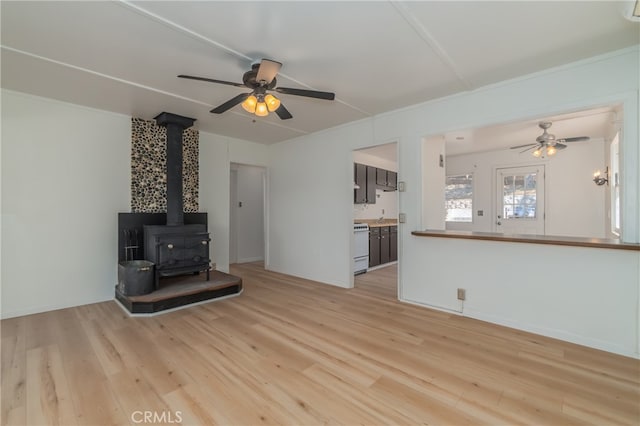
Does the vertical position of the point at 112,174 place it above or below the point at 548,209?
above

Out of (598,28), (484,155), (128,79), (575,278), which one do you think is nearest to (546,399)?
(575,278)

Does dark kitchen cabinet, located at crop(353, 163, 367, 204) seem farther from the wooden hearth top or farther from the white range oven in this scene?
the wooden hearth top

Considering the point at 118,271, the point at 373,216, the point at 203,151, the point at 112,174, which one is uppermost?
the point at 203,151

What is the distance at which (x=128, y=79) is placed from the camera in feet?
9.47

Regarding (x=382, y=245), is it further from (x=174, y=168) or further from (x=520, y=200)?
(x=174, y=168)

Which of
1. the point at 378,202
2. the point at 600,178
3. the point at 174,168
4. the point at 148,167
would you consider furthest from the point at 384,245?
the point at 148,167

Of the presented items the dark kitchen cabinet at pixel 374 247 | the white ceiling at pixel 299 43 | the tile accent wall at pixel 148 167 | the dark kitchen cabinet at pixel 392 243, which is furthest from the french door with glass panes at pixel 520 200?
the tile accent wall at pixel 148 167

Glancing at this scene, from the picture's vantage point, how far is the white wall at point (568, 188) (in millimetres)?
5062

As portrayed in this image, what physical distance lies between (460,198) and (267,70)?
19.5 feet

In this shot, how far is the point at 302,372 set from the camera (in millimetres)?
2137

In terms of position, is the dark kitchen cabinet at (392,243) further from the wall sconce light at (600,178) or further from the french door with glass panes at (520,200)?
the wall sconce light at (600,178)

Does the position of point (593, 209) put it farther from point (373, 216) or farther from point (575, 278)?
point (373, 216)

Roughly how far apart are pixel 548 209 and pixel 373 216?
349 centimetres

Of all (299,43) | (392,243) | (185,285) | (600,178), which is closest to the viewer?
(299,43)
